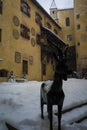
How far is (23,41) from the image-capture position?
864 inches

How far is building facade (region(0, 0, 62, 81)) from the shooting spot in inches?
749

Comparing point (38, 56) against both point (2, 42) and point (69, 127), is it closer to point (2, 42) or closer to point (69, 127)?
point (2, 42)

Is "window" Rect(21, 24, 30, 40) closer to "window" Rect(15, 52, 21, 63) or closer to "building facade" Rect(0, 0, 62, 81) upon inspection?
"building facade" Rect(0, 0, 62, 81)

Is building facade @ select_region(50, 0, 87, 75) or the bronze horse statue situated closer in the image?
the bronze horse statue

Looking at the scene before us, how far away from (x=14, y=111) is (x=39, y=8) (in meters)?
21.8

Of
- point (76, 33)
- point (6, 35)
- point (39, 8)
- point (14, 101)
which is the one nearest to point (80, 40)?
point (76, 33)

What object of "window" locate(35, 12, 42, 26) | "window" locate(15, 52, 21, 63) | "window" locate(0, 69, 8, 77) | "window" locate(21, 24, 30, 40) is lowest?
"window" locate(0, 69, 8, 77)

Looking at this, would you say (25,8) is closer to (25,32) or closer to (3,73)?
(25,32)

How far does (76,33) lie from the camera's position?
1582 inches

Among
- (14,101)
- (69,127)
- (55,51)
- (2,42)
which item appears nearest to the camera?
(55,51)

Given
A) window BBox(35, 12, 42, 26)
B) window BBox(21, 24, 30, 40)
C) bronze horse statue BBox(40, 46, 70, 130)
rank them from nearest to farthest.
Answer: bronze horse statue BBox(40, 46, 70, 130) → window BBox(21, 24, 30, 40) → window BBox(35, 12, 42, 26)

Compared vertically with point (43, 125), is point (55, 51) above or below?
above

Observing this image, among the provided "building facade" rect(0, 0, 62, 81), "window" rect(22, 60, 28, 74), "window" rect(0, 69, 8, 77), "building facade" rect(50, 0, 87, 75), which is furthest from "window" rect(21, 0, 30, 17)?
"building facade" rect(50, 0, 87, 75)

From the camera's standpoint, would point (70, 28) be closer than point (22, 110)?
No
